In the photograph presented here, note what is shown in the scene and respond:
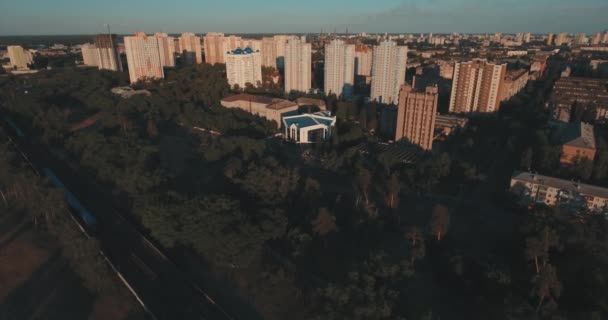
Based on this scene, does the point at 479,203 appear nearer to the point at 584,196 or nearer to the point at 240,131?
the point at 584,196

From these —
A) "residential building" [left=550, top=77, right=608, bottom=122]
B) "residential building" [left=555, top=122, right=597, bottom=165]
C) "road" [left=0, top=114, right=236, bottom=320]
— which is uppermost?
"residential building" [left=550, top=77, right=608, bottom=122]

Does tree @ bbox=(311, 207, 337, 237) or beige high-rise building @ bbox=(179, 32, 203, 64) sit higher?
beige high-rise building @ bbox=(179, 32, 203, 64)

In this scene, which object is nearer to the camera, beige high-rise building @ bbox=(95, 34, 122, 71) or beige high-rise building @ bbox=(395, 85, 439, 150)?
beige high-rise building @ bbox=(395, 85, 439, 150)

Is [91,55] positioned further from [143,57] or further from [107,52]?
[143,57]

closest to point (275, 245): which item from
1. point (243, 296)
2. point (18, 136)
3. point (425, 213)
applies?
point (243, 296)

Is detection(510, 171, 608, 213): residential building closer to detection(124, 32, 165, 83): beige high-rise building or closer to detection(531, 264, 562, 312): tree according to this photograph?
detection(531, 264, 562, 312): tree

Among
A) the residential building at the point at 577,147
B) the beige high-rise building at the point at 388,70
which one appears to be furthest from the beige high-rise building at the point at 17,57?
the residential building at the point at 577,147

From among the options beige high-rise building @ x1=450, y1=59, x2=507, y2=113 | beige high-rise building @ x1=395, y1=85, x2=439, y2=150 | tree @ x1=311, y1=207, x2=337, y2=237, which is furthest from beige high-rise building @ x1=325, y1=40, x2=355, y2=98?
tree @ x1=311, y1=207, x2=337, y2=237
